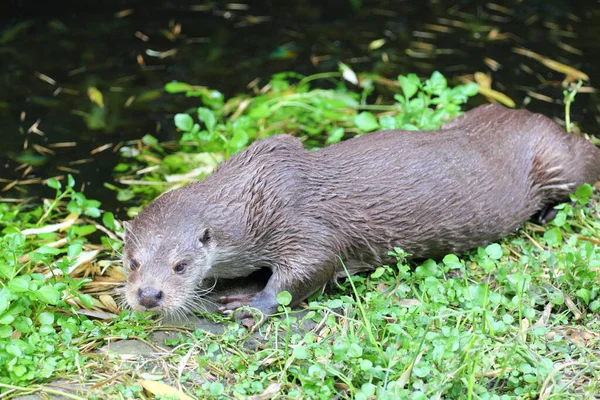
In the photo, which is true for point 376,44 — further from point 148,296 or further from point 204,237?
point 148,296

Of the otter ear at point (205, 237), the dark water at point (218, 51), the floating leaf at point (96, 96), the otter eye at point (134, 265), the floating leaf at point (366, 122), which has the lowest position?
the floating leaf at point (96, 96)

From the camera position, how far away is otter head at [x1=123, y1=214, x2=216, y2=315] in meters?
3.18

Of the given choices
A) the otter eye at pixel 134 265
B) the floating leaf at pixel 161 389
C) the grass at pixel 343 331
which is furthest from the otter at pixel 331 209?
the floating leaf at pixel 161 389

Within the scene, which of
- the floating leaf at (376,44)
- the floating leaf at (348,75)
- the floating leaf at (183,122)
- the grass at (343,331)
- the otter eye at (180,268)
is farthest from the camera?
the floating leaf at (376,44)

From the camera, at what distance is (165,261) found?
324cm

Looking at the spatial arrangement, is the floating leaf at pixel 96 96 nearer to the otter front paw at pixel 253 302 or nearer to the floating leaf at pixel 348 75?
the floating leaf at pixel 348 75

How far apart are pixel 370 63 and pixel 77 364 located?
3.49 meters

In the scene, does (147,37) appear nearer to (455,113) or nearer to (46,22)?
(46,22)

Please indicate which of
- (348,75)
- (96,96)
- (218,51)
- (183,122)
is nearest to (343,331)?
(183,122)

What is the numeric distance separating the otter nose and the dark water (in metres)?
1.69

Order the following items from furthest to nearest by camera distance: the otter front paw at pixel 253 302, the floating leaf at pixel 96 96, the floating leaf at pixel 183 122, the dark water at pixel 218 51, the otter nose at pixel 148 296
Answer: the floating leaf at pixel 96 96 → the dark water at pixel 218 51 → the floating leaf at pixel 183 122 → the otter front paw at pixel 253 302 → the otter nose at pixel 148 296

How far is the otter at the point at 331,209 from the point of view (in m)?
3.31

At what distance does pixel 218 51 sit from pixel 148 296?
3225 mm

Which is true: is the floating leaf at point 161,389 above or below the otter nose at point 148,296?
below
